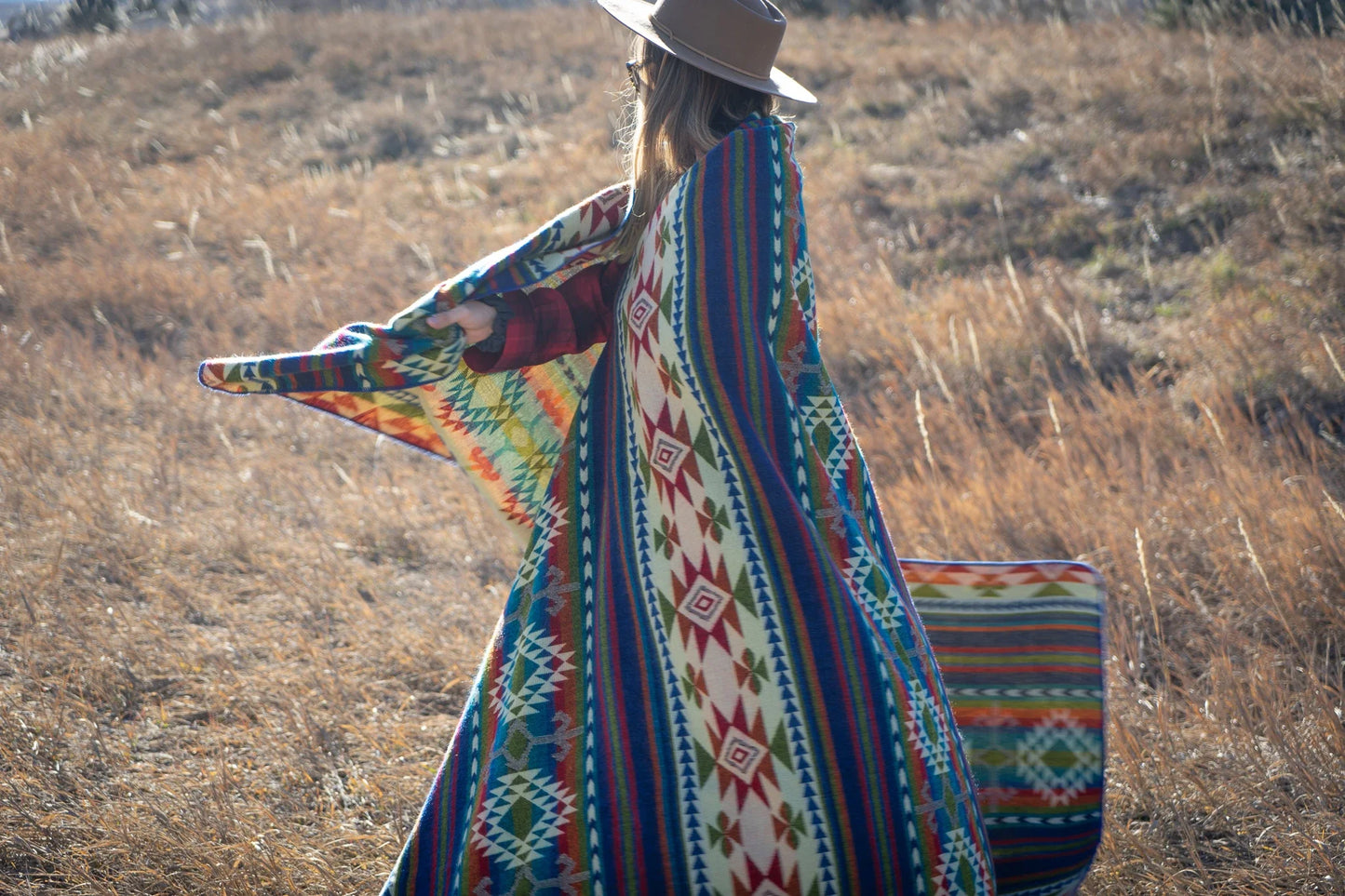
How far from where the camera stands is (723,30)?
1.97 meters

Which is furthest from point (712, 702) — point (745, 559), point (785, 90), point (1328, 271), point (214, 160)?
point (214, 160)

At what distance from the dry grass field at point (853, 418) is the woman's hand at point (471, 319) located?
1.26m

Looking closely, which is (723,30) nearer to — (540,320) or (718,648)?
(540,320)

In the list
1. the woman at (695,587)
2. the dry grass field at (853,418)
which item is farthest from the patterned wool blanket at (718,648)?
the dry grass field at (853,418)

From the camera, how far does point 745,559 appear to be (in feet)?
5.73

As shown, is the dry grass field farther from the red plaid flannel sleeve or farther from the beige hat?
the beige hat

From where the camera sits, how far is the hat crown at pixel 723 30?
197 cm

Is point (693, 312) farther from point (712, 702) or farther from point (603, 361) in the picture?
point (712, 702)

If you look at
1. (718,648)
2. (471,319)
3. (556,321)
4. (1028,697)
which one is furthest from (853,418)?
(718,648)

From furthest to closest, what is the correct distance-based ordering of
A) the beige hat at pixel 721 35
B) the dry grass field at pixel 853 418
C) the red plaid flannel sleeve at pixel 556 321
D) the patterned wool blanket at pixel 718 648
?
the dry grass field at pixel 853 418 → the red plaid flannel sleeve at pixel 556 321 → the beige hat at pixel 721 35 → the patterned wool blanket at pixel 718 648

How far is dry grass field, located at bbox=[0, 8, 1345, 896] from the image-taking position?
241 centimetres

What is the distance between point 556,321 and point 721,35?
682mm

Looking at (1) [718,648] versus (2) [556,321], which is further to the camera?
(2) [556,321]

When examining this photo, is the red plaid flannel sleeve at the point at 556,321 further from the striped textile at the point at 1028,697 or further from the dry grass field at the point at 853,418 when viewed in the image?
the dry grass field at the point at 853,418
